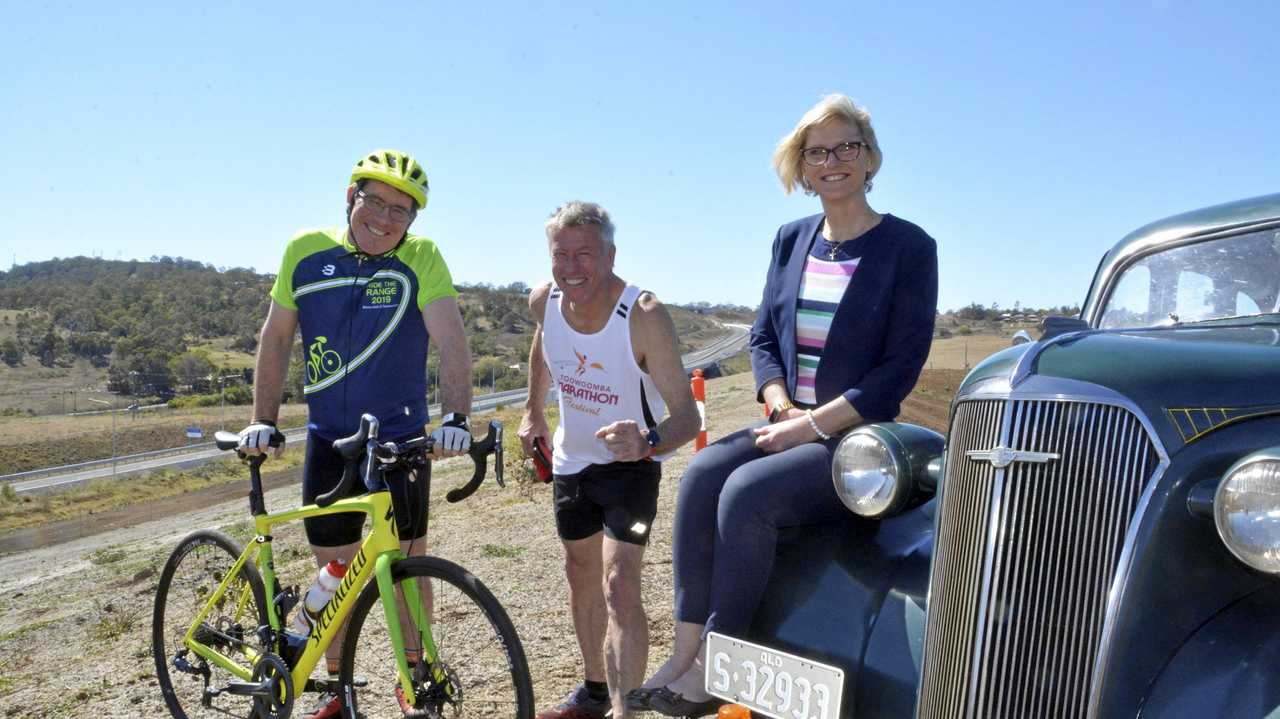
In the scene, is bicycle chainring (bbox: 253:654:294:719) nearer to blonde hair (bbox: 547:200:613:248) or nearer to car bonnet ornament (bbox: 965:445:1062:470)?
blonde hair (bbox: 547:200:613:248)

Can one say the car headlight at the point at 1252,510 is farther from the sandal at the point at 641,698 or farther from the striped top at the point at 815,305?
the sandal at the point at 641,698

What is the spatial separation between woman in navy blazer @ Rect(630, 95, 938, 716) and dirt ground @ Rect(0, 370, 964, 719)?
1.72 m

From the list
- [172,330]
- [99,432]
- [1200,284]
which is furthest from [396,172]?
[172,330]

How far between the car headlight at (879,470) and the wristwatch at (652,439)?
34.7 inches

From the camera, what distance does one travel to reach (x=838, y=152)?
11.8 ft

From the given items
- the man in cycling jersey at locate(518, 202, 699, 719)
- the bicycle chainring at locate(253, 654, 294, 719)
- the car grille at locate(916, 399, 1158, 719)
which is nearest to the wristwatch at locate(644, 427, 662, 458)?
the man in cycling jersey at locate(518, 202, 699, 719)

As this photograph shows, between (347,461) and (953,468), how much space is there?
7.78 feet

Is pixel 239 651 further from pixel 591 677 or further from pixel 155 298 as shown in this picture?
pixel 155 298

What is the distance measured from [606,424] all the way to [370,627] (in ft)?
4.26

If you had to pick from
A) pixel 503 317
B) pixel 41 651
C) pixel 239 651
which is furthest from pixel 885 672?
pixel 503 317

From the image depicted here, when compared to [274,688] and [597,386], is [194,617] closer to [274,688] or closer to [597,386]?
[274,688]

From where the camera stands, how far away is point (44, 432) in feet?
215

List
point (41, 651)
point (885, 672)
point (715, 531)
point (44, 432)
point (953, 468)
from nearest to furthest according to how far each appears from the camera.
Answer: point (953, 468), point (885, 672), point (715, 531), point (41, 651), point (44, 432)

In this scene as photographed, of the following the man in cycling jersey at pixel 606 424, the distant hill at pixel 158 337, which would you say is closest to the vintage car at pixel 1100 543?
the man in cycling jersey at pixel 606 424
